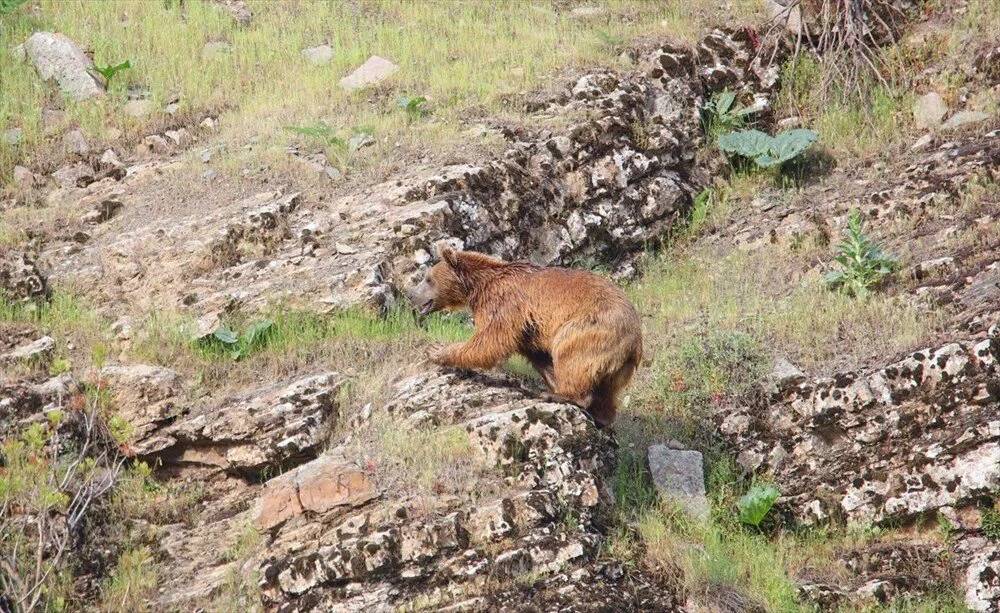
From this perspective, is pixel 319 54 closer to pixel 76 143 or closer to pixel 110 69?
pixel 110 69

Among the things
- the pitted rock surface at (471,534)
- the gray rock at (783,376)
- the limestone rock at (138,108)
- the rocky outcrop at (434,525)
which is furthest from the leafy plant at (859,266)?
the limestone rock at (138,108)

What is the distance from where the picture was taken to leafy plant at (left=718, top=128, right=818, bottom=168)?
14.6m

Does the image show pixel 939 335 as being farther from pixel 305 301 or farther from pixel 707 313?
pixel 305 301

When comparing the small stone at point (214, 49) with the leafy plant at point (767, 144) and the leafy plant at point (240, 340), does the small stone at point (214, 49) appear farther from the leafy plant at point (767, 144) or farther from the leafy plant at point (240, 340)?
the leafy plant at point (767, 144)

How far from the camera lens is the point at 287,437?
949cm

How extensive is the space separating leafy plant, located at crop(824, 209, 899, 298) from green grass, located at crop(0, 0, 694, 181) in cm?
508

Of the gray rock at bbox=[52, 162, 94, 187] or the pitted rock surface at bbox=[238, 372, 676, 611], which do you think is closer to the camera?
the pitted rock surface at bbox=[238, 372, 676, 611]

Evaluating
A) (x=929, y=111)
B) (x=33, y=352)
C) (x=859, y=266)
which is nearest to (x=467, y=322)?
(x=859, y=266)

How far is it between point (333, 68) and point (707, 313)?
6938mm

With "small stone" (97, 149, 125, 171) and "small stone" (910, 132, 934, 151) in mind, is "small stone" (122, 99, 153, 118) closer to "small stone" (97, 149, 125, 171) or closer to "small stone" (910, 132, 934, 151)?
"small stone" (97, 149, 125, 171)

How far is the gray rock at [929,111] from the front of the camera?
1480 cm

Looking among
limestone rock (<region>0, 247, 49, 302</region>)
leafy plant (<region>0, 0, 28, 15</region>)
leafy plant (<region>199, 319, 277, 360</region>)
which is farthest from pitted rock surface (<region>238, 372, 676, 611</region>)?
leafy plant (<region>0, 0, 28, 15</region>)

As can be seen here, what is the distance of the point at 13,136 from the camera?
46.4 ft

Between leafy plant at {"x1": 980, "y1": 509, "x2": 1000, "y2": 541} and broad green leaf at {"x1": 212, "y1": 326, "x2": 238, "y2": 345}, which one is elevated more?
broad green leaf at {"x1": 212, "y1": 326, "x2": 238, "y2": 345}
